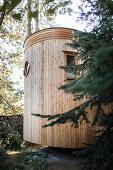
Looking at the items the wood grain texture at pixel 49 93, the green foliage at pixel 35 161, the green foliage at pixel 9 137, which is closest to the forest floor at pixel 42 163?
the green foliage at pixel 35 161

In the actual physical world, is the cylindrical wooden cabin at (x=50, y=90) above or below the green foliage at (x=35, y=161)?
above

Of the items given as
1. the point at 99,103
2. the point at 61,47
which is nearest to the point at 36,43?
the point at 61,47

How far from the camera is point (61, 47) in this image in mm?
5746

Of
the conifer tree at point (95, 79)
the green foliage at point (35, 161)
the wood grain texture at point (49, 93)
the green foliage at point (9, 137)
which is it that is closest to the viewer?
the conifer tree at point (95, 79)

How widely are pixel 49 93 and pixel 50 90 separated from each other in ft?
0.41

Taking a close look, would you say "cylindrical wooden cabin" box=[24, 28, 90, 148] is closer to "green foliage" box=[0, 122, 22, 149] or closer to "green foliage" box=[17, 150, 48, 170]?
"green foliage" box=[17, 150, 48, 170]

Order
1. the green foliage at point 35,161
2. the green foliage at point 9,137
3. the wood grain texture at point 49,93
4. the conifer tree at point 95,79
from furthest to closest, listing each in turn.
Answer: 1. the green foliage at point 9,137
2. the wood grain texture at point 49,93
3. the green foliage at point 35,161
4. the conifer tree at point 95,79

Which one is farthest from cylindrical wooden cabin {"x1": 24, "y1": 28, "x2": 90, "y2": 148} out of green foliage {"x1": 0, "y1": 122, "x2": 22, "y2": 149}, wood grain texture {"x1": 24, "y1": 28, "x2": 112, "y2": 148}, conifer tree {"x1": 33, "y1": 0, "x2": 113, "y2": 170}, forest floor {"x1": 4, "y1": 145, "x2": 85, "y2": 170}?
conifer tree {"x1": 33, "y1": 0, "x2": 113, "y2": 170}

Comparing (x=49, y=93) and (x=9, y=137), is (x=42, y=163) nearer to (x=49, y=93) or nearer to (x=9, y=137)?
(x=49, y=93)

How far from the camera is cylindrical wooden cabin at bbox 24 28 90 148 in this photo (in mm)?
5285

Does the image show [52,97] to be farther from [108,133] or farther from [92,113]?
[108,133]

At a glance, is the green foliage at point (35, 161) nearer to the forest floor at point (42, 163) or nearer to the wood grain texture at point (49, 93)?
the forest floor at point (42, 163)

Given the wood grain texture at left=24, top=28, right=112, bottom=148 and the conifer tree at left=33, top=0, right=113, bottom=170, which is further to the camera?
the wood grain texture at left=24, top=28, right=112, bottom=148

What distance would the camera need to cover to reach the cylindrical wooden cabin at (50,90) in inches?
208
